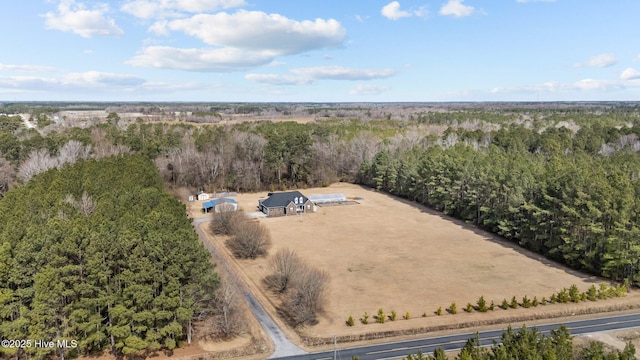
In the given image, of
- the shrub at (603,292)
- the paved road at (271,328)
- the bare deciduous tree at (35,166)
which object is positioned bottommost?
the paved road at (271,328)

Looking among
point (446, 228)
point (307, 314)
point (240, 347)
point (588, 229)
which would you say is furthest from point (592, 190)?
point (240, 347)

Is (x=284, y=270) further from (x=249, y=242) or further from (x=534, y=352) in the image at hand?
(x=534, y=352)

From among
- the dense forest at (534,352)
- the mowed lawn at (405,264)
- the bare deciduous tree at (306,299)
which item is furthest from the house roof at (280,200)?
the dense forest at (534,352)

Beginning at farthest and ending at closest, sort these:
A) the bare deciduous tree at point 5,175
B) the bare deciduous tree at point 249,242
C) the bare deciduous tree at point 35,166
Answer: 1. the bare deciduous tree at point 5,175
2. the bare deciduous tree at point 35,166
3. the bare deciduous tree at point 249,242

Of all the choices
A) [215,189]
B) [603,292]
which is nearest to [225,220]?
[215,189]

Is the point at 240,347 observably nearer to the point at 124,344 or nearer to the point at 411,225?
Answer: the point at 124,344

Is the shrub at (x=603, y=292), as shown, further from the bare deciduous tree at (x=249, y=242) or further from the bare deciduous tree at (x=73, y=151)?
the bare deciduous tree at (x=73, y=151)

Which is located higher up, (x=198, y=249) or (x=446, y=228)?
(x=198, y=249)
